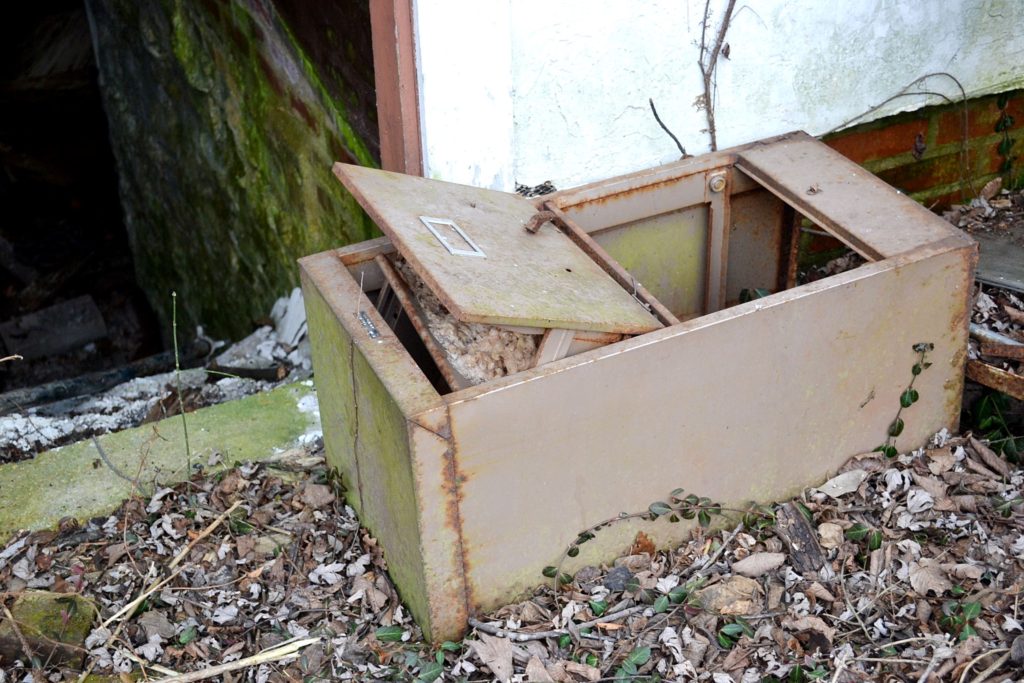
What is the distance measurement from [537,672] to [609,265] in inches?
43.9

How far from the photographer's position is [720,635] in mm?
2600

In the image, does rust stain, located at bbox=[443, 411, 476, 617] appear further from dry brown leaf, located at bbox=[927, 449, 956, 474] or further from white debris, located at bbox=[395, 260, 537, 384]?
dry brown leaf, located at bbox=[927, 449, 956, 474]

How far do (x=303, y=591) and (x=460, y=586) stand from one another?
585mm

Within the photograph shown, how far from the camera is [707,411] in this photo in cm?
269

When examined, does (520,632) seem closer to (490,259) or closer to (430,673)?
(430,673)

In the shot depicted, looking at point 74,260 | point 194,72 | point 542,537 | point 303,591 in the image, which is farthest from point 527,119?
point 74,260

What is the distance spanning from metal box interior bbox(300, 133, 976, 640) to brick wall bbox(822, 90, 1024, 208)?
0.53 m

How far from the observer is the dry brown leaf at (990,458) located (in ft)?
9.91

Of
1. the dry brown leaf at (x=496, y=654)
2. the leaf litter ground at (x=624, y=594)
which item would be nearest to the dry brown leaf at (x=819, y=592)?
the leaf litter ground at (x=624, y=594)

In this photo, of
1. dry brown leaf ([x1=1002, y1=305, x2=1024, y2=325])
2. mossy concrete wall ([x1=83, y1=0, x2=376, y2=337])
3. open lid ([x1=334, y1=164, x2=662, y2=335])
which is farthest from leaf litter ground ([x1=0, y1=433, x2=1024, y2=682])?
mossy concrete wall ([x1=83, y1=0, x2=376, y2=337])

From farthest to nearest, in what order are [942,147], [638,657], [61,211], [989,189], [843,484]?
[61,211] < [989,189] < [942,147] < [843,484] < [638,657]

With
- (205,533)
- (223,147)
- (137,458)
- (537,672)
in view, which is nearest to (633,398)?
(537,672)

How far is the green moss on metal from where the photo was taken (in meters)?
→ 3.19

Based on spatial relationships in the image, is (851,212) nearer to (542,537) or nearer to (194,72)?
(542,537)
